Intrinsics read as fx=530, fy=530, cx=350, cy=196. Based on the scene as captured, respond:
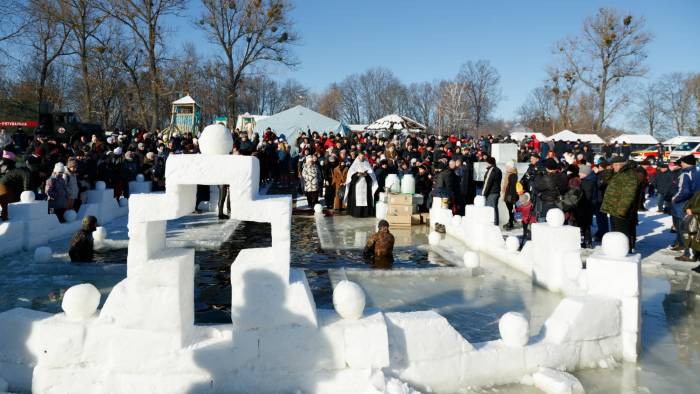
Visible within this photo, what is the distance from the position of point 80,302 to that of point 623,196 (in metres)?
8.09

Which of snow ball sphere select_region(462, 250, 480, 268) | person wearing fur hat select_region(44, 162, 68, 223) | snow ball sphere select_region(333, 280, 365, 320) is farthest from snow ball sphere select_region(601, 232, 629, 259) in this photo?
person wearing fur hat select_region(44, 162, 68, 223)

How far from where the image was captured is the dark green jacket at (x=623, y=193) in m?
8.66

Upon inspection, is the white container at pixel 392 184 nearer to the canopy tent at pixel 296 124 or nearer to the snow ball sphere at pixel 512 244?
the snow ball sphere at pixel 512 244

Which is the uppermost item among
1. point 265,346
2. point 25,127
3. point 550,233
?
point 25,127

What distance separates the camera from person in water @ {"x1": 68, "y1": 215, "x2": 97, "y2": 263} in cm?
813

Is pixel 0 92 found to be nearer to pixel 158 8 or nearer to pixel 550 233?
pixel 158 8

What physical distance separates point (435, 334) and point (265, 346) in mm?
1323

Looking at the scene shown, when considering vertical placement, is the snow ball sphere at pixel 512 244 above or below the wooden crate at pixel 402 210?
below

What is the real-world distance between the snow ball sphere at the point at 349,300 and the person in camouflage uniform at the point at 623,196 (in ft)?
21.1

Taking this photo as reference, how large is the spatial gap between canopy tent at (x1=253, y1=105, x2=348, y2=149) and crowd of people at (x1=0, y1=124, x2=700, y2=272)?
587 centimetres

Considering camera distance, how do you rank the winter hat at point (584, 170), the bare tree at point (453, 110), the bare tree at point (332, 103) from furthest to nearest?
the bare tree at point (332, 103) < the bare tree at point (453, 110) < the winter hat at point (584, 170)

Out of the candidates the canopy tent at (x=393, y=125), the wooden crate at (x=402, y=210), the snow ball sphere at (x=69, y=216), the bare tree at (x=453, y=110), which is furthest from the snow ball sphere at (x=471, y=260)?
the bare tree at (x=453, y=110)

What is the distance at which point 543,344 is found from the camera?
4.56 metres

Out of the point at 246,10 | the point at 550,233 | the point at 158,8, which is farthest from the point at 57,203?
the point at 246,10
